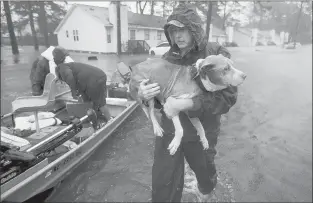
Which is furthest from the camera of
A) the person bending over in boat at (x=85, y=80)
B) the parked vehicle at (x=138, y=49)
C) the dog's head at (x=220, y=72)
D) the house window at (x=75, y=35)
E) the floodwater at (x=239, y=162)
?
the house window at (x=75, y=35)

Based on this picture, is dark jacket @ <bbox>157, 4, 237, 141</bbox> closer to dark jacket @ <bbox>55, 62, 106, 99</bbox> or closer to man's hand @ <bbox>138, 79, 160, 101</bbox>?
man's hand @ <bbox>138, 79, 160, 101</bbox>

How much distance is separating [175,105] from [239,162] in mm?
3405

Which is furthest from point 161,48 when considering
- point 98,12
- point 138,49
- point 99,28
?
point 98,12

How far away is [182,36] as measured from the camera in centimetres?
225

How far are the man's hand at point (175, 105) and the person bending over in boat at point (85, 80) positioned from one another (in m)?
3.55

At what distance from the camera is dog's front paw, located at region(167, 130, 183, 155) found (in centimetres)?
239

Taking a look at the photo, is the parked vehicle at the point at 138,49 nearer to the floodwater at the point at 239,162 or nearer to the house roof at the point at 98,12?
the floodwater at the point at 239,162

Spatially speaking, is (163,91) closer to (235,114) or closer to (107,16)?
(235,114)

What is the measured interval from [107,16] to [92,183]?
26.2m

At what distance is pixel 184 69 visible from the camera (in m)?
2.29

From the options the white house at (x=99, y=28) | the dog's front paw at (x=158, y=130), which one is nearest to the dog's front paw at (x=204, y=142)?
the dog's front paw at (x=158, y=130)

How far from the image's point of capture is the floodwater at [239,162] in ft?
12.8

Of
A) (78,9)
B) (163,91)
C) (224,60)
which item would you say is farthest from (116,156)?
(78,9)

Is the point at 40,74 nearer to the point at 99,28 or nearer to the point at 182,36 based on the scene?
the point at 182,36
